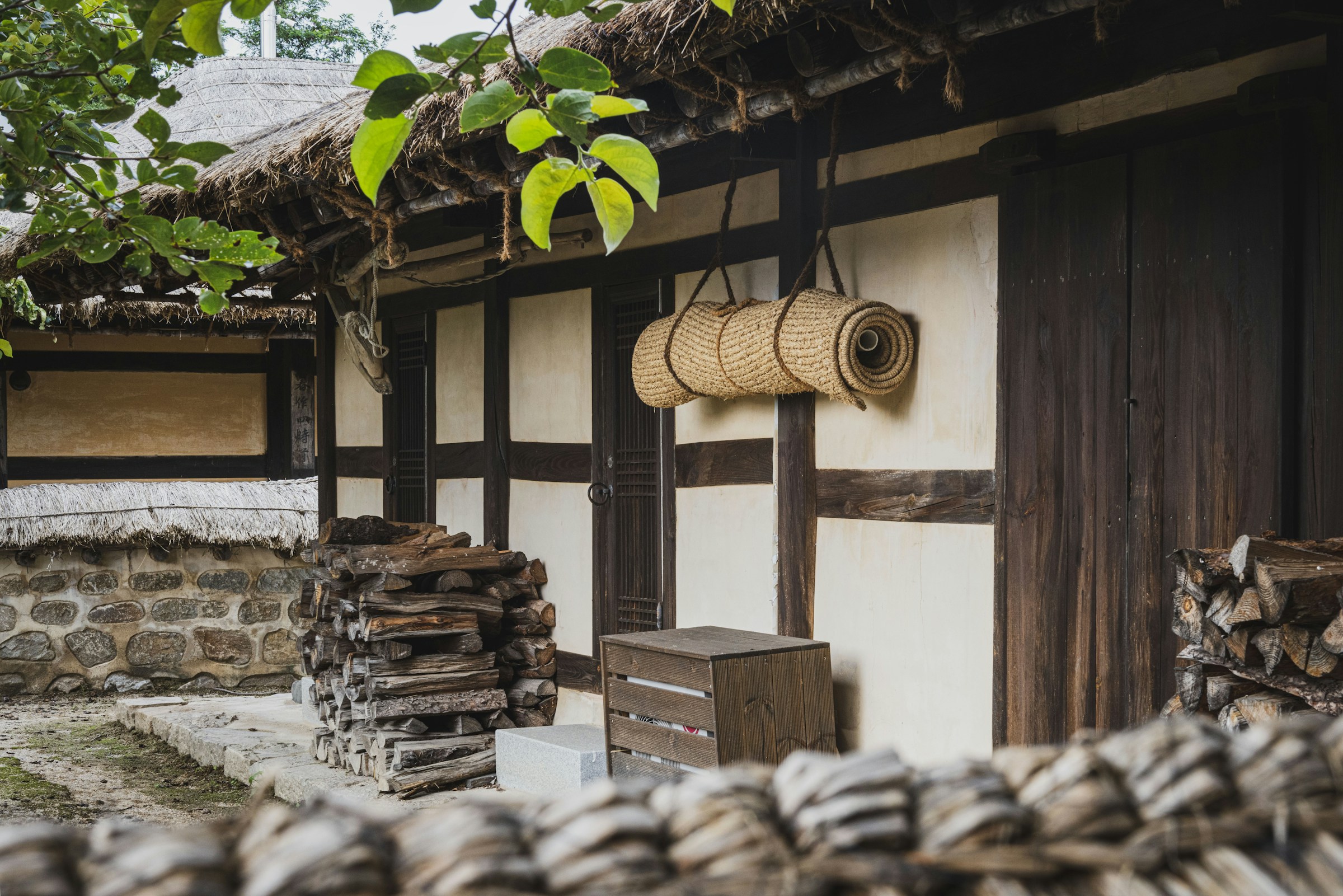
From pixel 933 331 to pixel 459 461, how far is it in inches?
135

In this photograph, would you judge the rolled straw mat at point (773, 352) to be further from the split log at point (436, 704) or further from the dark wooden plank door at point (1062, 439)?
the split log at point (436, 704)

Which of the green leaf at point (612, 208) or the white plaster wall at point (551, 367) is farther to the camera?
the white plaster wall at point (551, 367)

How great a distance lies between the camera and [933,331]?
156 inches

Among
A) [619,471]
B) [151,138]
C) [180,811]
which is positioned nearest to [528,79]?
[151,138]

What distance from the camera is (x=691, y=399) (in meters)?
4.80

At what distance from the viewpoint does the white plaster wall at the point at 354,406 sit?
7477mm

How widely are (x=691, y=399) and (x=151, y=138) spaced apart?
2.54m

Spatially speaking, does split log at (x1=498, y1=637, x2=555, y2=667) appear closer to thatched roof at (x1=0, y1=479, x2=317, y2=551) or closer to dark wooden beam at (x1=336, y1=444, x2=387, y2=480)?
dark wooden beam at (x1=336, y1=444, x2=387, y2=480)

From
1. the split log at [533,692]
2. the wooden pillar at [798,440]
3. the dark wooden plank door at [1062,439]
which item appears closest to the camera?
the dark wooden plank door at [1062,439]

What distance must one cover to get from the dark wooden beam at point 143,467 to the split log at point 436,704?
223 inches

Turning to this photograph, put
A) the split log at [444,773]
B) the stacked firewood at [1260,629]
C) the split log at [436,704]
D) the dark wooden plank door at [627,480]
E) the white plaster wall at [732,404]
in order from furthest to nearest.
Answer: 1. the split log at [436,704]
2. the split log at [444,773]
3. the dark wooden plank door at [627,480]
4. the white plaster wall at [732,404]
5. the stacked firewood at [1260,629]

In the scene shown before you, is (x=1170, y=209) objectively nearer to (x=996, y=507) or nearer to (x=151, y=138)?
(x=996, y=507)

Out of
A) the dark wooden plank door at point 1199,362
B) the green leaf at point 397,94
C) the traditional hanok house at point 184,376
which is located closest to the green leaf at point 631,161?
the green leaf at point 397,94

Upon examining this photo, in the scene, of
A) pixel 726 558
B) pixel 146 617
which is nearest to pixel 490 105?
pixel 726 558
